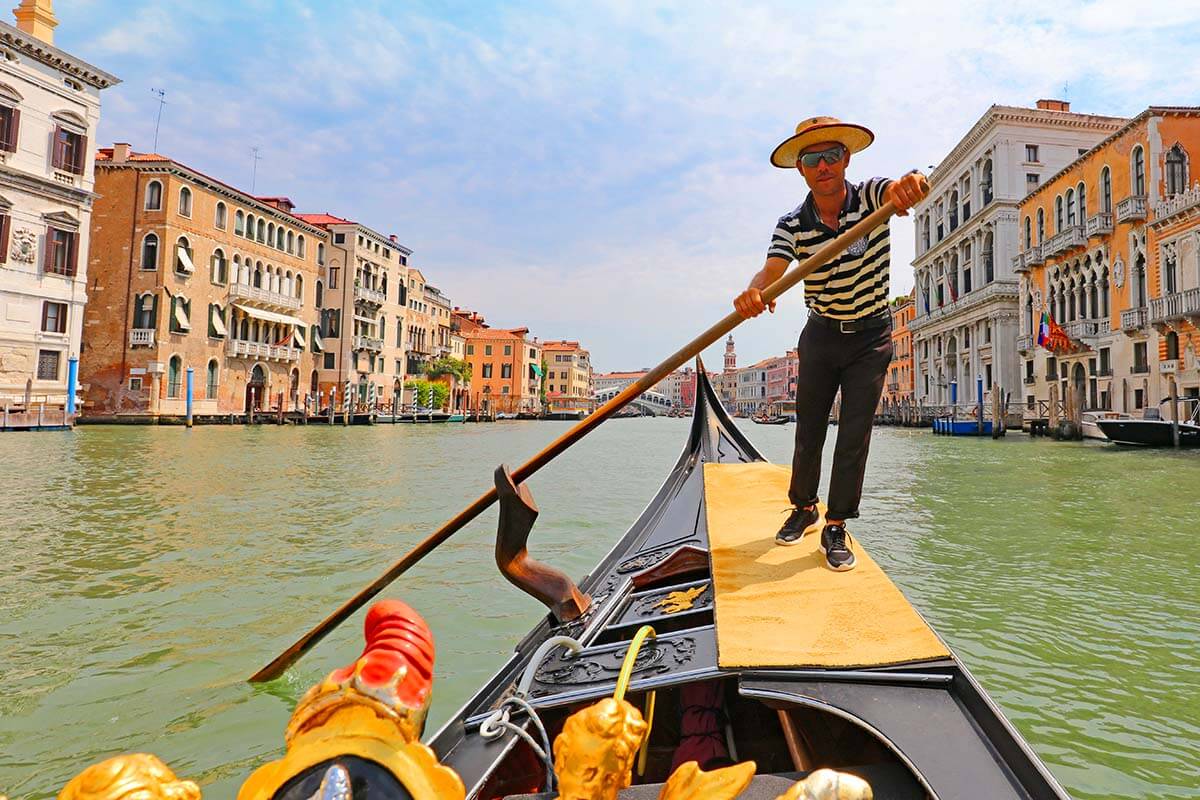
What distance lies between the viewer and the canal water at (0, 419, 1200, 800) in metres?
1.73

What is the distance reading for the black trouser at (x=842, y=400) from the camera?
169 cm

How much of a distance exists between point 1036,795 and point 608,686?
0.58 m

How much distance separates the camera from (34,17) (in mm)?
13812

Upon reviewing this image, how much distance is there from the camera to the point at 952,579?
10.7ft

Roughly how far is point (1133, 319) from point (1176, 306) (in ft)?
4.92

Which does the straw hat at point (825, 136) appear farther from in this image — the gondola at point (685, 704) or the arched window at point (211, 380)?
the arched window at point (211, 380)

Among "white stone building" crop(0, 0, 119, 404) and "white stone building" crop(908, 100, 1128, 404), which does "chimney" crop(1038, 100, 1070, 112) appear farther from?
"white stone building" crop(0, 0, 119, 404)

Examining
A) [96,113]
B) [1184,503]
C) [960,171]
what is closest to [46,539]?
[1184,503]

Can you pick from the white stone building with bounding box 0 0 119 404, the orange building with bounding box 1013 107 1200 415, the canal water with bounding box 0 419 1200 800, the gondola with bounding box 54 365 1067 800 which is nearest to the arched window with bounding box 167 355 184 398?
the white stone building with bounding box 0 0 119 404

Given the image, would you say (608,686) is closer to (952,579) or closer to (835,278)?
(835,278)

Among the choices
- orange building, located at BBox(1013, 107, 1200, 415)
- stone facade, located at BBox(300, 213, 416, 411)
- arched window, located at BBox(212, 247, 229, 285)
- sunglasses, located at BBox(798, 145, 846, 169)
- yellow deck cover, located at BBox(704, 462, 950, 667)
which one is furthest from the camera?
stone facade, located at BBox(300, 213, 416, 411)

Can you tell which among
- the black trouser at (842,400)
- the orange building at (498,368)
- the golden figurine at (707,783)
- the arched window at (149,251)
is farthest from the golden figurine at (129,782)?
the orange building at (498,368)

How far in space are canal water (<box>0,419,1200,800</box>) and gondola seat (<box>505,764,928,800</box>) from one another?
969 mm

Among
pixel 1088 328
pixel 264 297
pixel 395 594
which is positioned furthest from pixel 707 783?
pixel 264 297
